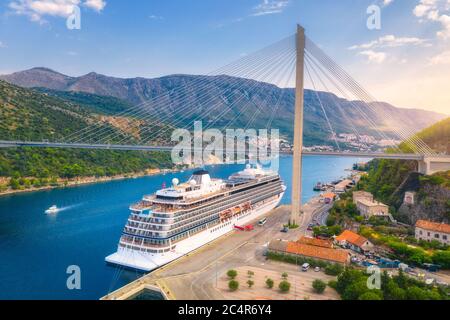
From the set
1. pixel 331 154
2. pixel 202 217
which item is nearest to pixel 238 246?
pixel 202 217

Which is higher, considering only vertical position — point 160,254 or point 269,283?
point 160,254

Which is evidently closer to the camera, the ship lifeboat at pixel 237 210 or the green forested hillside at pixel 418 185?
the green forested hillside at pixel 418 185

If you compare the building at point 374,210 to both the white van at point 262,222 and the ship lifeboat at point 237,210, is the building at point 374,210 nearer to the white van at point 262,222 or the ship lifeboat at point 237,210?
the white van at point 262,222

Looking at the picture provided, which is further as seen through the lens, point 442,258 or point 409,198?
point 409,198

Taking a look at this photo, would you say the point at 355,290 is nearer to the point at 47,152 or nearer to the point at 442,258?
the point at 442,258

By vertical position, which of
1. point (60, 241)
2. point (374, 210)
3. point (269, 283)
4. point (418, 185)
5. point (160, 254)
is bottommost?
point (60, 241)

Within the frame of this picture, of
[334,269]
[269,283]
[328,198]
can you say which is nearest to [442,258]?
[334,269]

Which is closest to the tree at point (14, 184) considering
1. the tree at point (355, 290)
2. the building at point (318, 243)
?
the building at point (318, 243)
